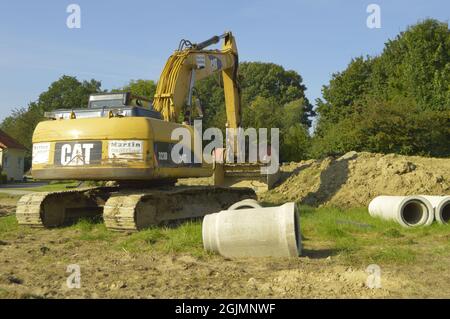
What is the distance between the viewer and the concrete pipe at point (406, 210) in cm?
1104

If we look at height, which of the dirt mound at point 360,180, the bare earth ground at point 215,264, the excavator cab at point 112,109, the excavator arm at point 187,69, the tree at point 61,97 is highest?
the tree at point 61,97

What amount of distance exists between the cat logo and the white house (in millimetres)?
32684

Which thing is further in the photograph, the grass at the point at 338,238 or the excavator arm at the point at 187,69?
→ the excavator arm at the point at 187,69

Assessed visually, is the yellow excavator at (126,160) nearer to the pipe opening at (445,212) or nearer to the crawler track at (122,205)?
the crawler track at (122,205)

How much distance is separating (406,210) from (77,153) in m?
7.58

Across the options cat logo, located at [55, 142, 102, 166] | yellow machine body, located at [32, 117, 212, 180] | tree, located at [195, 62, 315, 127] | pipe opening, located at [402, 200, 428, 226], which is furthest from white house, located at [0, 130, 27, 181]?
pipe opening, located at [402, 200, 428, 226]

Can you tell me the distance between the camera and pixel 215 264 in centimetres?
715

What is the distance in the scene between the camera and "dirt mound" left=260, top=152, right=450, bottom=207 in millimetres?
14992

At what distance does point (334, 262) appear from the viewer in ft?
23.5

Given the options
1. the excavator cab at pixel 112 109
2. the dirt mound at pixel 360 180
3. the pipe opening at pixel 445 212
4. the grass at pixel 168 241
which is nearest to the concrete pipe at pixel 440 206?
the pipe opening at pixel 445 212

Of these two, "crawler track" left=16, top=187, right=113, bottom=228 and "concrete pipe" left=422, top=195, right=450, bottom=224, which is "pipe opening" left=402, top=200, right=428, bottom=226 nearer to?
"concrete pipe" left=422, top=195, right=450, bottom=224

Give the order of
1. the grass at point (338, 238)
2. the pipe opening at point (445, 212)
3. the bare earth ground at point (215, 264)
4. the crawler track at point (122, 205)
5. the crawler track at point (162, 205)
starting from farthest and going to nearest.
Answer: the pipe opening at point (445, 212) → the crawler track at point (122, 205) → the crawler track at point (162, 205) → the grass at point (338, 238) → the bare earth ground at point (215, 264)

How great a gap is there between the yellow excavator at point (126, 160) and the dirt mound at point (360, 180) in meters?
3.69

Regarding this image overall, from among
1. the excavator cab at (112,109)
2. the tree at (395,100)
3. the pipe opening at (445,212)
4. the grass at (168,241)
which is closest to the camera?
the grass at (168,241)
